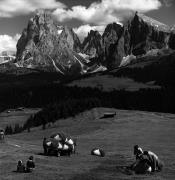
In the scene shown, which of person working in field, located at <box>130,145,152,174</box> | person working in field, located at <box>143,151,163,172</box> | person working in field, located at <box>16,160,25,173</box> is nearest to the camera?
person working in field, located at <box>130,145,152,174</box>

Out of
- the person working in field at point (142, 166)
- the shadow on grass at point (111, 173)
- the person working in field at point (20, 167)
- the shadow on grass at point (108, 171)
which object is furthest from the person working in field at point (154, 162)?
the person working in field at point (20, 167)

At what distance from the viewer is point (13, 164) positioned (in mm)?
47812

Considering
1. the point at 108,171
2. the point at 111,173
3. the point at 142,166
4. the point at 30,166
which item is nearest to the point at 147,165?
the point at 142,166

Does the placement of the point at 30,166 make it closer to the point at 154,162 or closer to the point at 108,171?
the point at 108,171

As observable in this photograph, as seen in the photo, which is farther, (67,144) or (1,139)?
(1,139)

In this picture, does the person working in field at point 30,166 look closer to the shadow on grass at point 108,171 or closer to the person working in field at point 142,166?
the shadow on grass at point 108,171

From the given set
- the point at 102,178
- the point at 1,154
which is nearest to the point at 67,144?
the point at 1,154

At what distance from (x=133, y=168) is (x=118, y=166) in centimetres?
354

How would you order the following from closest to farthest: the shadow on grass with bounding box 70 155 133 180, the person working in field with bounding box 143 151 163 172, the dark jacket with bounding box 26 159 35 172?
the shadow on grass with bounding box 70 155 133 180, the person working in field with bounding box 143 151 163 172, the dark jacket with bounding box 26 159 35 172

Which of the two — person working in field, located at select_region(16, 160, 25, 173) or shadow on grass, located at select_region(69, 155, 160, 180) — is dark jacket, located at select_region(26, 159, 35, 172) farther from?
shadow on grass, located at select_region(69, 155, 160, 180)

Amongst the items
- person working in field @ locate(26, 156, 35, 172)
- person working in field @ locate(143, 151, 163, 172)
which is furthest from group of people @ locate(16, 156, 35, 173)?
person working in field @ locate(143, 151, 163, 172)

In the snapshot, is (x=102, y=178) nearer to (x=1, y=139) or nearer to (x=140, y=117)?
(x=1, y=139)

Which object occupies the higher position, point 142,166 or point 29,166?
point 142,166

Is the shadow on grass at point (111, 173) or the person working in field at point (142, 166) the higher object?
the person working in field at point (142, 166)
